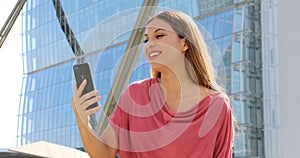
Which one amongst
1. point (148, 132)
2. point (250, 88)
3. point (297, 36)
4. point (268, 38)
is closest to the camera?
point (148, 132)

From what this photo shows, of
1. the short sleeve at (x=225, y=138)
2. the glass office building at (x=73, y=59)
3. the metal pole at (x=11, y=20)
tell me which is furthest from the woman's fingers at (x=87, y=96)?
the glass office building at (x=73, y=59)

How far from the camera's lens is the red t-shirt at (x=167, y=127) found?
852mm

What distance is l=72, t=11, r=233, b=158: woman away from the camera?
33.6 inches

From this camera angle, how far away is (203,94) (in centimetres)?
89

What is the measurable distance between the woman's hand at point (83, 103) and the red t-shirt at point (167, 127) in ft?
0.22

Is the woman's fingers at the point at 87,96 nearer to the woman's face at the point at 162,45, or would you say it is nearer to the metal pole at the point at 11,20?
the woman's face at the point at 162,45

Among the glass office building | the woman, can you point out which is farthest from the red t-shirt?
the glass office building

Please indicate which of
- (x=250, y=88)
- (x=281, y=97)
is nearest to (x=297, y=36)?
(x=281, y=97)

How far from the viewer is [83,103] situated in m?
0.81

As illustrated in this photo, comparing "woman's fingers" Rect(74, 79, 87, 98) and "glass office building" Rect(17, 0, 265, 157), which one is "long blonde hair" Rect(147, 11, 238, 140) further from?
"glass office building" Rect(17, 0, 265, 157)

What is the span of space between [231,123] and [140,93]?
11cm

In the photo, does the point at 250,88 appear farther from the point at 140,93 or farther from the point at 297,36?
the point at 140,93

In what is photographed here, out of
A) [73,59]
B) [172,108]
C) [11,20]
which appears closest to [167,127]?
[172,108]

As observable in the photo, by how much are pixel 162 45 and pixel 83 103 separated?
117mm
